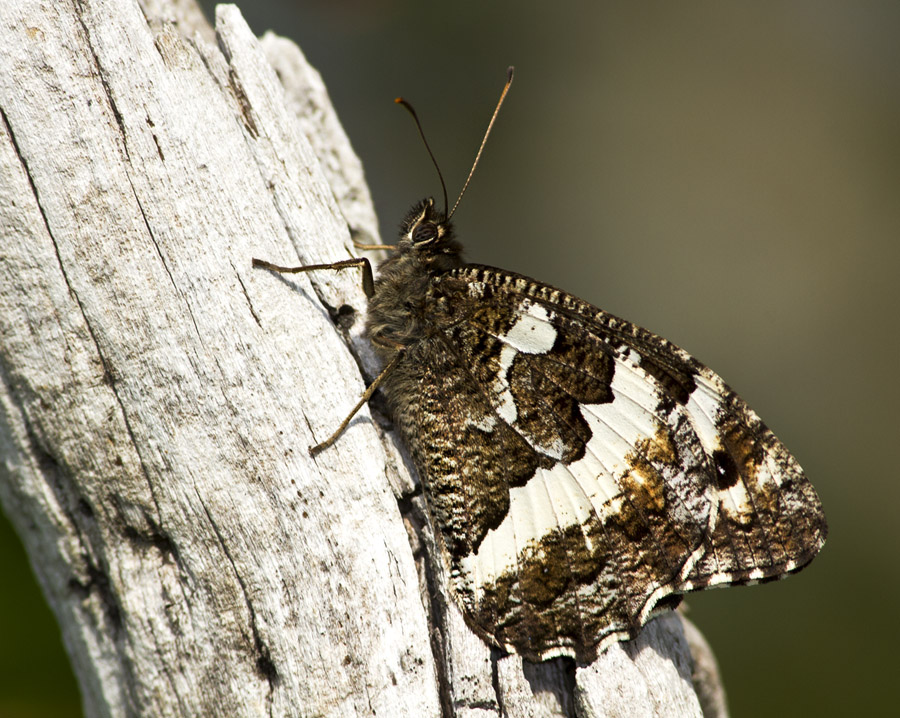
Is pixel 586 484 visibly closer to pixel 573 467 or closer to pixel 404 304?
pixel 573 467

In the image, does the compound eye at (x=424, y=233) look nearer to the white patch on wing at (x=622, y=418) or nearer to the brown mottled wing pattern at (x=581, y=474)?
the brown mottled wing pattern at (x=581, y=474)

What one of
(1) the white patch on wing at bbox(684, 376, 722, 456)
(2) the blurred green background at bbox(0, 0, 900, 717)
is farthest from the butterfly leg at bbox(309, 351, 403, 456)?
(2) the blurred green background at bbox(0, 0, 900, 717)

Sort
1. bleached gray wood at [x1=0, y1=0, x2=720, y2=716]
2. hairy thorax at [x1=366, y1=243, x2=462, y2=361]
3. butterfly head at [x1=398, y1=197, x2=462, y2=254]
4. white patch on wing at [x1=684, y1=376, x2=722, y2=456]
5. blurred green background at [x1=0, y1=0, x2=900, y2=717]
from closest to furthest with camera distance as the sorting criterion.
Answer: bleached gray wood at [x1=0, y1=0, x2=720, y2=716], white patch on wing at [x1=684, y1=376, x2=722, y2=456], hairy thorax at [x1=366, y1=243, x2=462, y2=361], butterfly head at [x1=398, y1=197, x2=462, y2=254], blurred green background at [x1=0, y1=0, x2=900, y2=717]

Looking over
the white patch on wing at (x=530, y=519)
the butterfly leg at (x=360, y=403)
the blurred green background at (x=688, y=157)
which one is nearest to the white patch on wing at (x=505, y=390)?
the white patch on wing at (x=530, y=519)

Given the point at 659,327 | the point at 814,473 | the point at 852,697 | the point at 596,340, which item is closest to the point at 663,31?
the point at 659,327

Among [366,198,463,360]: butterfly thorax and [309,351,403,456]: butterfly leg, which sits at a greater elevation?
[366,198,463,360]: butterfly thorax

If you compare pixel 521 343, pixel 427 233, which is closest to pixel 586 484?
pixel 521 343

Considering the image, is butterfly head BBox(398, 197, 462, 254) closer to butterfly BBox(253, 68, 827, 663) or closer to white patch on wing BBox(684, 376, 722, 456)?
butterfly BBox(253, 68, 827, 663)
